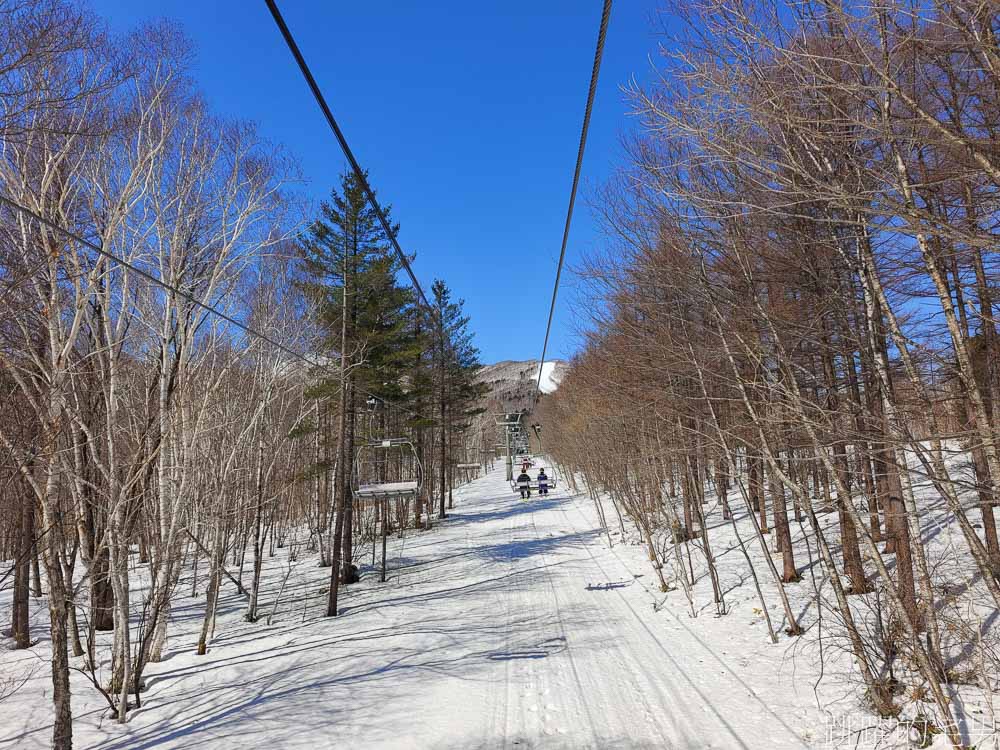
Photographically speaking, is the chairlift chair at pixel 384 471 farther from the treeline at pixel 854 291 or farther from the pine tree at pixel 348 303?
the treeline at pixel 854 291

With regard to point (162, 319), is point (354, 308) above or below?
above

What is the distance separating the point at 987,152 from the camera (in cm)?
345

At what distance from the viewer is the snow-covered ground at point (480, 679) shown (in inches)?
221

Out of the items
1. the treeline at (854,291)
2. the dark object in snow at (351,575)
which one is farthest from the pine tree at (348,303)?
the treeline at (854,291)

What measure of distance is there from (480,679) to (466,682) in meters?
0.18

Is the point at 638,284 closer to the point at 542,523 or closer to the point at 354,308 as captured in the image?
the point at 354,308

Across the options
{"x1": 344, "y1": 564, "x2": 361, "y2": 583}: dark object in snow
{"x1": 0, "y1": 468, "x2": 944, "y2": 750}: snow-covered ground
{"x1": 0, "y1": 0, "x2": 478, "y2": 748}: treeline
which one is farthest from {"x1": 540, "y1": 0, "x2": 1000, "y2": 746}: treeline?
{"x1": 344, "y1": 564, "x2": 361, "y2": 583}: dark object in snow

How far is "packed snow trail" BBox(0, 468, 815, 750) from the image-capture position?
5.59m

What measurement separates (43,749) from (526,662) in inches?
217

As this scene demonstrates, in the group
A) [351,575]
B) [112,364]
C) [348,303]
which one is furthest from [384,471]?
[112,364]

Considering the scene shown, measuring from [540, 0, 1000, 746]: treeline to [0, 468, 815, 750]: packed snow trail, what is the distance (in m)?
1.36

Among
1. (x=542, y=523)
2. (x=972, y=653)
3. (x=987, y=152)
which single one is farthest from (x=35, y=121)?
(x=542, y=523)

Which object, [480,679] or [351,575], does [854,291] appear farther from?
[351,575]

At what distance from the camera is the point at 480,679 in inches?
278
